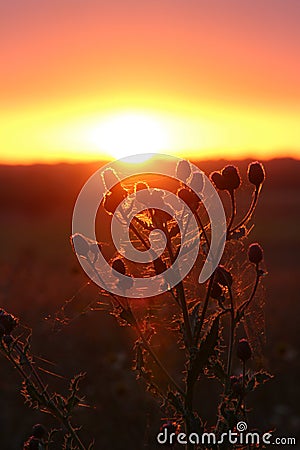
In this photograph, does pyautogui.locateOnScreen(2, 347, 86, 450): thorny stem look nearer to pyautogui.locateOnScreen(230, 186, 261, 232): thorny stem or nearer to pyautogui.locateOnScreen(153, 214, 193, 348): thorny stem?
pyautogui.locateOnScreen(153, 214, 193, 348): thorny stem

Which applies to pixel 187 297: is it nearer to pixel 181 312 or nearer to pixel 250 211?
pixel 181 312

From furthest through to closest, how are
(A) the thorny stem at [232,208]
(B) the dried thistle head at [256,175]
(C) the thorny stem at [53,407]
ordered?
(B) the dried thistle head at [256,175], (A) the thorny stem at [232,208], (C) the thorny stem at [53,407]

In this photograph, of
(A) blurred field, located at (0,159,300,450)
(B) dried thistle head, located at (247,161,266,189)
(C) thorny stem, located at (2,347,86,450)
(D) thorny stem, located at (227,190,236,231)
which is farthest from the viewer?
(A) blurred field, located at (0,159,300,450)

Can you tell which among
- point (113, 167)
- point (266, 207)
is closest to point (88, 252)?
point (113, 167)

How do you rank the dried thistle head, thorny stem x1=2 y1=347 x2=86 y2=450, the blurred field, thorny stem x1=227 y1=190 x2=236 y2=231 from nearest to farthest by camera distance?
thorny stem x1=2 y1=347 x2=86 y2=450 → thorny stem x1=227 y1=190 x2=236 y2=231 → the dried thistle head → the blurred field

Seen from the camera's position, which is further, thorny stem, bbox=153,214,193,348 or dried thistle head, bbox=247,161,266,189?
dried thistle head, bbox=247,161,266,189

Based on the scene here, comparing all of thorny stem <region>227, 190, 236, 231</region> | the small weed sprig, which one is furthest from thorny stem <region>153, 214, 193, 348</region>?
the small weed sprig

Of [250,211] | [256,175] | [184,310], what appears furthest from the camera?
[256,175]

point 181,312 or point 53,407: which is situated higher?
point 181,312

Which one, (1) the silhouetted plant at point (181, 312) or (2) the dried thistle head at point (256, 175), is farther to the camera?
(2) the dried thistle head at point (256, 175)

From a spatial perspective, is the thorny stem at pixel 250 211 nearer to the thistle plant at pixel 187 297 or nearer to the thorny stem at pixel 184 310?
the thistle plant at pixel 187 297

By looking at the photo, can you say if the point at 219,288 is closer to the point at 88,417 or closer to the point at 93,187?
the point at 93,187

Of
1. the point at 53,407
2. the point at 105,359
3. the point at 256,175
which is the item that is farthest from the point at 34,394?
the point at 105,359

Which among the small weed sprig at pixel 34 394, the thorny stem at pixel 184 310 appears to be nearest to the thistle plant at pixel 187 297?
the thorny stem at pixel 184 310
